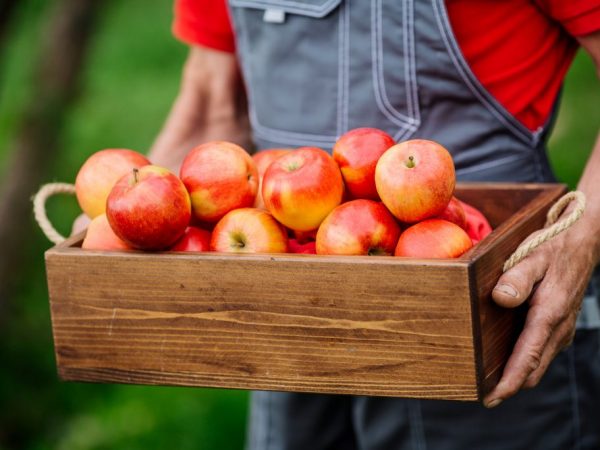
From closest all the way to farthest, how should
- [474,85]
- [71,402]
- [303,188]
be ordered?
[303,188] < [474,85] < [71,402]

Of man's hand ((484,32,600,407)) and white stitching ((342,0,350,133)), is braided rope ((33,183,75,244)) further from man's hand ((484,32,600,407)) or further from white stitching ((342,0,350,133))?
man's hand ((484,32,600,407))

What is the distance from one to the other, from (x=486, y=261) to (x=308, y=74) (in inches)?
28.6

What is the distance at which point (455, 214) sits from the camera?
4.68 feet

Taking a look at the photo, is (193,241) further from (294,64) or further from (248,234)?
(294,64)

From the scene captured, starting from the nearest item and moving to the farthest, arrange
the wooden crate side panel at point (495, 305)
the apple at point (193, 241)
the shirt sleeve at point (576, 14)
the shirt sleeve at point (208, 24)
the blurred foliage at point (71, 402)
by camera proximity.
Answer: the wooden crate side panel at point (495, 305) → the apple at point (193, 241) → the shirt sleeve at point (576, 14) → the shirt sleeve at point (208, 24) → the blurred foliage at point (71, 402)

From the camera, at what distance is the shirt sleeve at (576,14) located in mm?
1579

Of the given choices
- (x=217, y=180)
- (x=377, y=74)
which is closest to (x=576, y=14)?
(x=377, y=74)

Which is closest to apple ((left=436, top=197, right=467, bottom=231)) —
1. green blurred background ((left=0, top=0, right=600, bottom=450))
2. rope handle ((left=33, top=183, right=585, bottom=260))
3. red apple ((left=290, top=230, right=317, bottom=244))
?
rope handle ((left=33, top=183, right=585, bottom=260))

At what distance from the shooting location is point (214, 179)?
149 cm

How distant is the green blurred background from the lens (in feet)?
9.98

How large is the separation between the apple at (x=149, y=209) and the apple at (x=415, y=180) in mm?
330

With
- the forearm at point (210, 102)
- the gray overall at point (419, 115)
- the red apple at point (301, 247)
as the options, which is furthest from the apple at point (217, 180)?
the forearm at point (210, 102)

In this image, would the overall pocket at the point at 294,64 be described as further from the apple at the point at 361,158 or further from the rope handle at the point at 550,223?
the rope handle at the point at 550,223

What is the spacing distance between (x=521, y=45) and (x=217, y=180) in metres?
0.68
